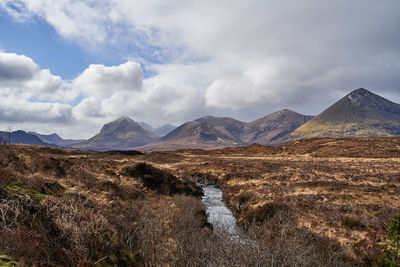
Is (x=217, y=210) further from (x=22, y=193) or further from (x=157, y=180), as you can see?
(x=22, y=193)

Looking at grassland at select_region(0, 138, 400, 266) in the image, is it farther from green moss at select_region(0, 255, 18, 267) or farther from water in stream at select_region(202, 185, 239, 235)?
water in stream at select_region(202, 185, 239, 235)

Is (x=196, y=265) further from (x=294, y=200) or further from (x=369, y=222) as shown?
(x=294, y=200)

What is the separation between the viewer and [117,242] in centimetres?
607

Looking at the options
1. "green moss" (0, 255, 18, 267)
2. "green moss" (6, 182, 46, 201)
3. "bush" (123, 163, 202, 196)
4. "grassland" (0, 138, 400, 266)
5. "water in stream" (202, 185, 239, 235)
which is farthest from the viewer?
"bush" (123, 163, 202, 196)

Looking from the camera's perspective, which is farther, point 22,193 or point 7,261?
point 22,193

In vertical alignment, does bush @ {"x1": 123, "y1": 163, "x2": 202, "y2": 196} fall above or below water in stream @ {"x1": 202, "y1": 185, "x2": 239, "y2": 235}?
above

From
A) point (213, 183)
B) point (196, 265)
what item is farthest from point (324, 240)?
point (213, 183)

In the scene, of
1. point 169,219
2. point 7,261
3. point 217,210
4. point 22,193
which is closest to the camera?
point 7,261

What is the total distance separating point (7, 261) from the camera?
336cm

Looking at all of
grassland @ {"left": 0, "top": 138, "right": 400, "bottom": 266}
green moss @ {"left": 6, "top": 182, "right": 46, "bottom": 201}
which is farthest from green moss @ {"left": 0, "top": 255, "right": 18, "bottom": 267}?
green moss @ {"left": 6, "top": 182, "right": 46, "bottom": 201}

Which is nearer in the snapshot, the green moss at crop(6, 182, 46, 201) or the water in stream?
the green moss at crop(6, 182, 46, 201)

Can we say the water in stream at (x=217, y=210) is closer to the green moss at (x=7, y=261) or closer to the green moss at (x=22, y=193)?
the green moss at (x=22, y=193)

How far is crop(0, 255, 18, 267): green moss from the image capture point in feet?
10.4

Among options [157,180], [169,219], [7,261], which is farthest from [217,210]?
[7,261]
